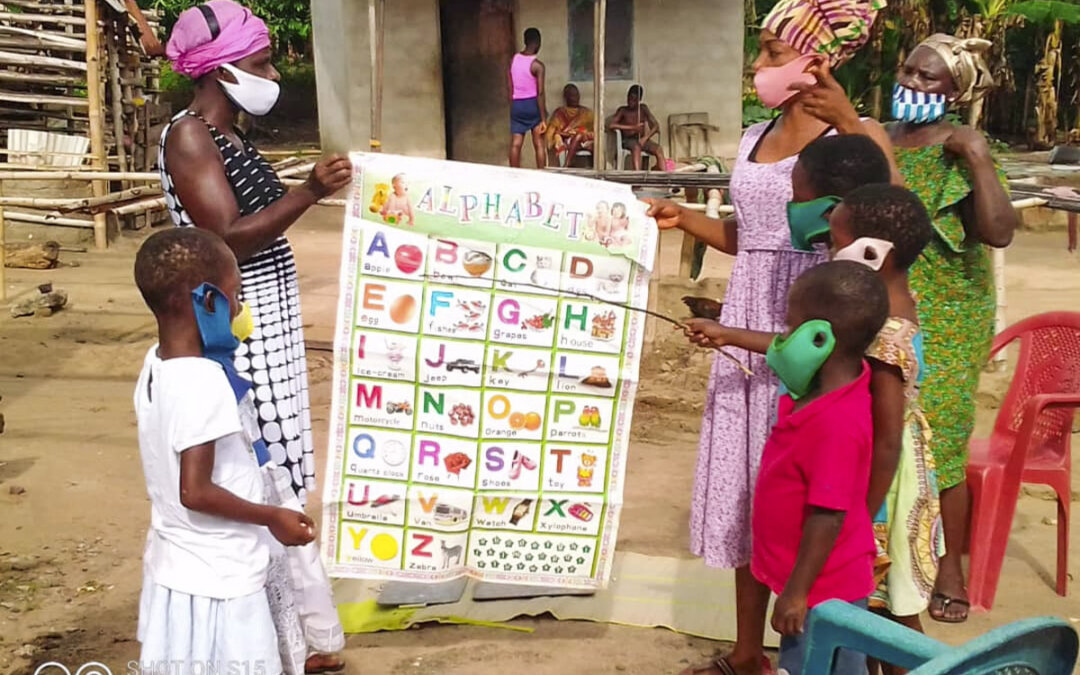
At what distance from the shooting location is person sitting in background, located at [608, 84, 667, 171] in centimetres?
1291

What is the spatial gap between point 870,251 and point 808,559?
2.24ft

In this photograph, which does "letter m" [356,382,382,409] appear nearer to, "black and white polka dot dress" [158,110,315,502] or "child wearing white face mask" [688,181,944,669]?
"black and white polka dot dress" [158,110,315,502]

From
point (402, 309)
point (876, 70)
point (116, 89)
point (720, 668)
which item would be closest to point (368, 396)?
point (402, 309)

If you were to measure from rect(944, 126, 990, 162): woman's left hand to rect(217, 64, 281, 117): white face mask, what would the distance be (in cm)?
191

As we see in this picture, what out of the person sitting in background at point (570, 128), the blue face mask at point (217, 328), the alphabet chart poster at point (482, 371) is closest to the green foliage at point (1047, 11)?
the person sitting in background at point (570, 128)

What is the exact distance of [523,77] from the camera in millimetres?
12328

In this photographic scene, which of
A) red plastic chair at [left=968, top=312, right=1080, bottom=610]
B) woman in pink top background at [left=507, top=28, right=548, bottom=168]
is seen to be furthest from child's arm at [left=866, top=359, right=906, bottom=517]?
woman in pink top background at [left=507, top=28, right=548, bottom=168]

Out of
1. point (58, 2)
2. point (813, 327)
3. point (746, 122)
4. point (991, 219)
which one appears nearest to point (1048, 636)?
point (813, 327)

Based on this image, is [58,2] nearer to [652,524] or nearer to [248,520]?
[652,524]

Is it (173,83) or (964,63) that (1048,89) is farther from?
(173,83)

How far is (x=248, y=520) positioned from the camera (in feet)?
7.66

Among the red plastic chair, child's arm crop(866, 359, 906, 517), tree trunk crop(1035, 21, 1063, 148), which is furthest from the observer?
tree trunk crop(1035, 21, 1063, 148)

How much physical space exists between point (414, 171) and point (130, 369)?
14.6 feet

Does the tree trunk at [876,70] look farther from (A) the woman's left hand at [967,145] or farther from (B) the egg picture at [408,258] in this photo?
(B) the egg picture at [408,258]
